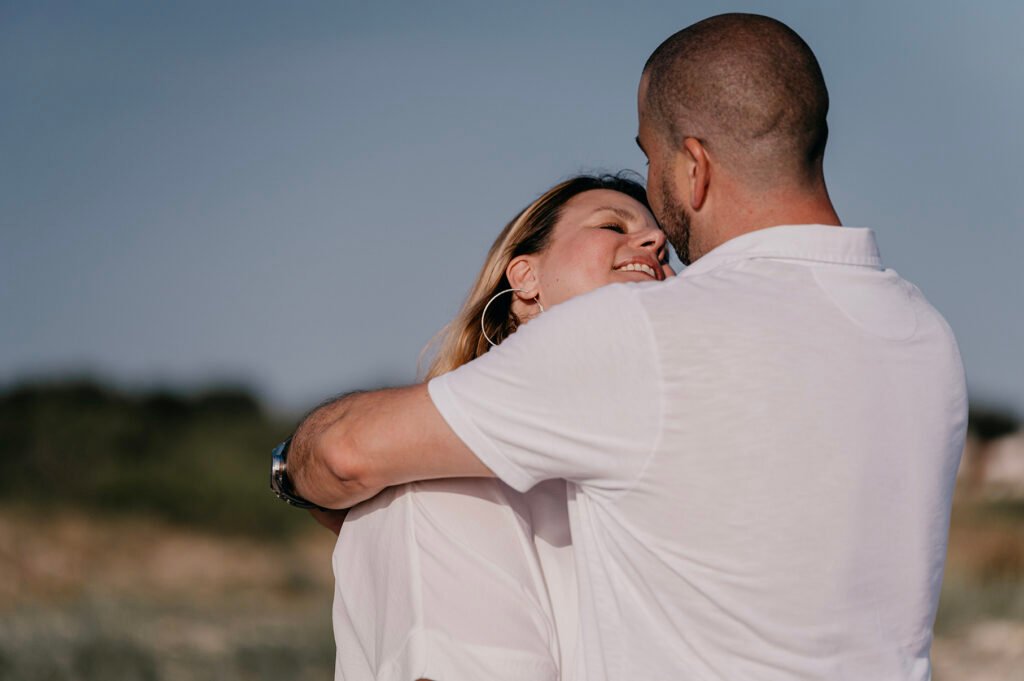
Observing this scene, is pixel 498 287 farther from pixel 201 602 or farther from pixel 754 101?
pixel 201 602

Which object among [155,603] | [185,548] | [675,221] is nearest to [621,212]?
[675,221]

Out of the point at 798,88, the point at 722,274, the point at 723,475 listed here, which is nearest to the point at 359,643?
the point at 723,475

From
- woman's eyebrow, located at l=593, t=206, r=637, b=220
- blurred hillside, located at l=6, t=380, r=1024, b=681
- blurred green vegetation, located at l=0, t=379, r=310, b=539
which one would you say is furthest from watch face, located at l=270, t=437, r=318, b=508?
blurred green vegetation, located at l=0, t=379, r=310, b=539

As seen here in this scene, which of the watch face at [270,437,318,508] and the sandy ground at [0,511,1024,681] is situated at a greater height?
the watch face at [270,437,318,508]

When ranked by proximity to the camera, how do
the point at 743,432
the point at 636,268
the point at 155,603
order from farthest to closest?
the point at 155,603, the point at 636,268, the point at 743,432

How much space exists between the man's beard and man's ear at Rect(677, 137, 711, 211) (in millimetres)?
46

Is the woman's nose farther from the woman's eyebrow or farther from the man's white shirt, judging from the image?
the man's white shirt

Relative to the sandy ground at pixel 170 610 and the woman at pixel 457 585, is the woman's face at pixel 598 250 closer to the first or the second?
the woman at pixel 457 585

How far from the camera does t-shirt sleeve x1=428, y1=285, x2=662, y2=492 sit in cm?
195

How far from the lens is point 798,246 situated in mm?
2113

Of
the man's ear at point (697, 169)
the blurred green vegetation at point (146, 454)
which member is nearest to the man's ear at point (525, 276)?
the man's ear at point (697, 169)

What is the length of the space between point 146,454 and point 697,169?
20.6m

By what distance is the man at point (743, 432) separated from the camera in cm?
195

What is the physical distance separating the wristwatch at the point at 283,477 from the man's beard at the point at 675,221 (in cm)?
86
